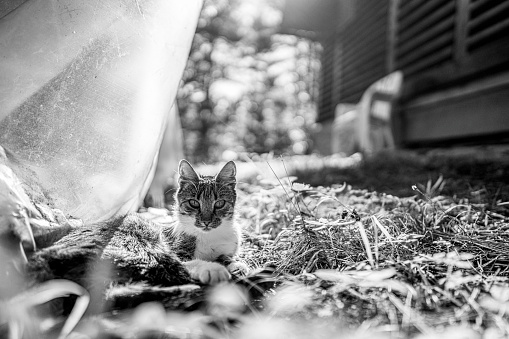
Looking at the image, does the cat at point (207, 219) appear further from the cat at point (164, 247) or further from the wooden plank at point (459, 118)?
the wooden plank at point (459, 118)

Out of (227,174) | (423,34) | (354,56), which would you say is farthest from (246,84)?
(227,174)

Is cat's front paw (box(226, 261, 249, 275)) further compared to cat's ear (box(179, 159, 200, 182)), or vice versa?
cat's ear (box(179, 159, 200, 182))

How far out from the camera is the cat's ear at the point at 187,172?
1.76 meters

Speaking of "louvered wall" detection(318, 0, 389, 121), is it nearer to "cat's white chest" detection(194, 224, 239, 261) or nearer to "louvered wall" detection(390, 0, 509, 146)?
"louvered wall" detection(390, 0, 509, 146)

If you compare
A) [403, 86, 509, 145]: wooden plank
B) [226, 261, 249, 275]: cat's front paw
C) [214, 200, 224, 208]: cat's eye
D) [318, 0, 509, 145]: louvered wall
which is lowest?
[226, 261, 249, 275]: cat's front paw

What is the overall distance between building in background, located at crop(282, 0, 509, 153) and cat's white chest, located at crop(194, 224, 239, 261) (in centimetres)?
272

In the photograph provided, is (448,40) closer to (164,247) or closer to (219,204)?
(219,204)

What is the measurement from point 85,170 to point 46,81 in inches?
14.6

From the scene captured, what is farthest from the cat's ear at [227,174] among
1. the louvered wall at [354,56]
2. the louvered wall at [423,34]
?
the louvered wall at [354,56]

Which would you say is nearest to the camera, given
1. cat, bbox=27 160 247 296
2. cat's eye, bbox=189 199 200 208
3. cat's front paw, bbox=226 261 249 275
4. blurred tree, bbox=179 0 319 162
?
cat, bbox=27 160 247 296

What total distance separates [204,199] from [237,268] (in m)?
0.41

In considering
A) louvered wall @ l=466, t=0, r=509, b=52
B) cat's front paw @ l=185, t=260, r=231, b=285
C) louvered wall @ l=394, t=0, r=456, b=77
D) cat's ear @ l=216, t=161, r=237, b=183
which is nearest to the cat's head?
cat's ear @ l=216, t=161, r=237, b=183

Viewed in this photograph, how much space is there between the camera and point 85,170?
157 cm

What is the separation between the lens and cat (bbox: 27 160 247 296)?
109 centimetres
